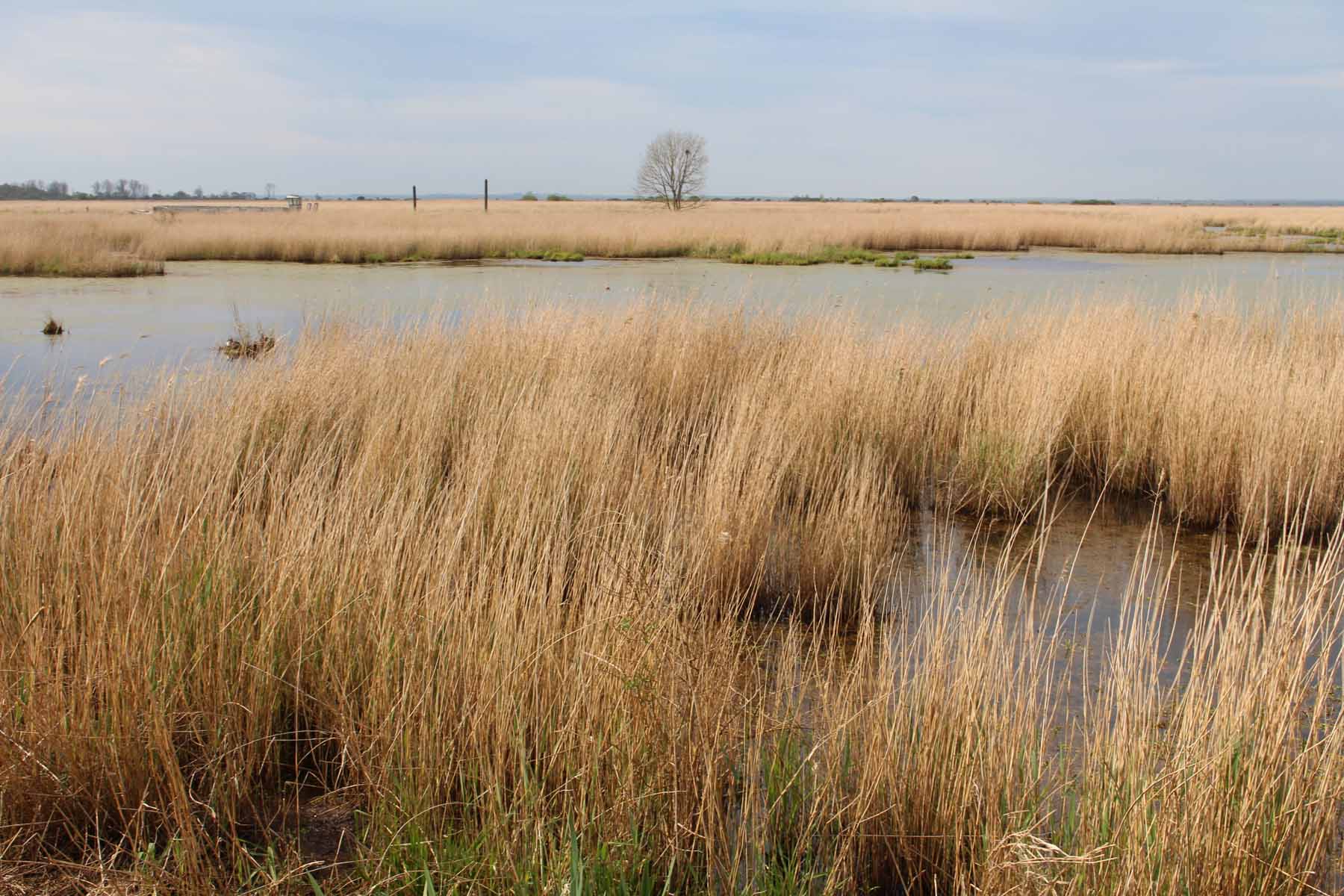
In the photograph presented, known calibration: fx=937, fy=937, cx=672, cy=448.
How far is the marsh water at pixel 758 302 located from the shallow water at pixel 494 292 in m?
0.06

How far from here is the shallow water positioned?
867cm

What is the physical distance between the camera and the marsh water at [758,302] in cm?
443

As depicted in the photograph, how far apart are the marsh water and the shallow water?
59mm

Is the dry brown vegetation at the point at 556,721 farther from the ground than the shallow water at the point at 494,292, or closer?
closer

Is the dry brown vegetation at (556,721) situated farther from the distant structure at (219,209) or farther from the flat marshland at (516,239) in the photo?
the distant structure at (219,209)

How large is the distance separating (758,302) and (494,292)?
3.89 metres

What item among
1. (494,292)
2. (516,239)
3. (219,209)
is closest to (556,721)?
(494,292)

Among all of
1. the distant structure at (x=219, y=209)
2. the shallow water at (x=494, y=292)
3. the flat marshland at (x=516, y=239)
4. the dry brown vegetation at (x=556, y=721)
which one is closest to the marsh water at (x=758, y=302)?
the shallow water at (x=494, y=292)

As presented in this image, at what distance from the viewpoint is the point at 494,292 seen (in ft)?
40.0

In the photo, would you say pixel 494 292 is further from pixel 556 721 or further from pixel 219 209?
pixel 219 209

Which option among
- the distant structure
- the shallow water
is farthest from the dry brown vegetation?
the distant structure

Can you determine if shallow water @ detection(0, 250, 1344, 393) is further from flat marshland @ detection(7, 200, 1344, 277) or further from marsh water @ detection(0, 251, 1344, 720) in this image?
flat marshland @ detection(7, 200, 1344, 277)

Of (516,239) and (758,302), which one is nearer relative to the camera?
(758,302)

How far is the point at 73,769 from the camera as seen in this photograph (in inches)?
84.7
